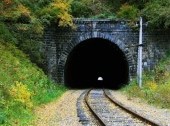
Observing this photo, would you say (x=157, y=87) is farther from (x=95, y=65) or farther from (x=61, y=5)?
(x=95, y=65)

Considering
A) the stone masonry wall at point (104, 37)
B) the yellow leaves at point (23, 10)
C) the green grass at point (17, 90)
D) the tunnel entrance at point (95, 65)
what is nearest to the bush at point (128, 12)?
the stone masonry wall at point (104, 37)

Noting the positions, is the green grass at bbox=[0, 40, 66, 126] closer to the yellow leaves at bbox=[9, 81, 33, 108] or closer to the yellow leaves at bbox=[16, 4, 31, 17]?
the yellow leaves at bbox=[9, 81, 33, 108]

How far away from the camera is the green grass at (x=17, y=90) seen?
14.4 metres

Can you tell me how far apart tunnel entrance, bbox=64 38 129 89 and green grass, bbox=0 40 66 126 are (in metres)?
15.6

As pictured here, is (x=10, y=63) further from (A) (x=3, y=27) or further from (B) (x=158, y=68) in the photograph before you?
(B) (x=158, y=68)

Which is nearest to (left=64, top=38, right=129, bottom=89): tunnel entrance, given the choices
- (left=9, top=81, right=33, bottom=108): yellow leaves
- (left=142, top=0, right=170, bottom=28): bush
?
(left=142, top=0, right=170, bottom=28): bush

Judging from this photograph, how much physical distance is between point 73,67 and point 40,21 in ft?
49.4

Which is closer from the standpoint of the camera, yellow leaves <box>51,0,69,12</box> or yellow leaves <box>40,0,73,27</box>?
yellow leaves <box>40,0,73,27</box>

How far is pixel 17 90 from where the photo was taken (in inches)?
664

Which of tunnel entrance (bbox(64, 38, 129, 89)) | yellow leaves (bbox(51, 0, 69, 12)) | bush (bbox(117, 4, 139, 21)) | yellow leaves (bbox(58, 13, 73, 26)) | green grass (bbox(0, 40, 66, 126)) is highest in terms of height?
yellow leaves (bbox(51, 0, 69, 12))

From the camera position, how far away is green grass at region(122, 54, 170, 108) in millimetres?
20670

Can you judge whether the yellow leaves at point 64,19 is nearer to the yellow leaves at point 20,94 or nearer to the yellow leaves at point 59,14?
the yellow leaves at point 59,14

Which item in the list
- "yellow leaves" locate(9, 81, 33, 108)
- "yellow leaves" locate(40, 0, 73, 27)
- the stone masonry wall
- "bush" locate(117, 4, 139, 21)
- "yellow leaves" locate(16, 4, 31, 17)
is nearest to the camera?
"yellow leaves" locate(9, 81, 33, 108)

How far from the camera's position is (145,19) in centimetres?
3303
